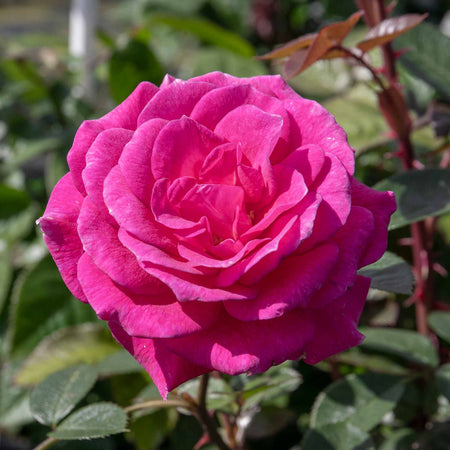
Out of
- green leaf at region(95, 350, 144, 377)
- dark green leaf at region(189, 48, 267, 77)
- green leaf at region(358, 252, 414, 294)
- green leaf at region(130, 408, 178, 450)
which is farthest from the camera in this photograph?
dark green leaf at region(189, 48, 267, 77)

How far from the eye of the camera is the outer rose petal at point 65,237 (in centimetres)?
42

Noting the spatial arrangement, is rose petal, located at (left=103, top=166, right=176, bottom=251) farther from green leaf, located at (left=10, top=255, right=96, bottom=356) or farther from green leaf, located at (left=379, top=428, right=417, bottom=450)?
green leaf, located at (left=10, top=255, right=96, bottom=356)

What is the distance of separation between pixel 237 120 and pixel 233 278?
121 mm

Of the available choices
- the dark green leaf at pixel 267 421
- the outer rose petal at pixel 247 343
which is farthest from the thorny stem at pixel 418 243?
the outer rose petal at pixel 247 343

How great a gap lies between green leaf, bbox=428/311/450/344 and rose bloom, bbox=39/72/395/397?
270 mm

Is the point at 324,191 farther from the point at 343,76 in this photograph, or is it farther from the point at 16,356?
the point at 343,76


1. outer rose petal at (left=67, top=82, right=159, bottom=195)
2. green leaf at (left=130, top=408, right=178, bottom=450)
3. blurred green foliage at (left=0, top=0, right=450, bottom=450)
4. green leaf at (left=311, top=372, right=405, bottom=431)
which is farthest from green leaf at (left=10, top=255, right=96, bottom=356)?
outer rose petal at (left=67, top=82, right=159, bottom=195)

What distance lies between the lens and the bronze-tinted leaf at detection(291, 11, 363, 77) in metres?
0.55

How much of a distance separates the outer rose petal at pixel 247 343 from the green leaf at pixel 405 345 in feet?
0.94

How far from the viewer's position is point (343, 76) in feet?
3.75

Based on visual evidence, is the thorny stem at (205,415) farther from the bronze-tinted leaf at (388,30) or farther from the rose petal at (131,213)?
the bronze-tinted leaf at (388,30)

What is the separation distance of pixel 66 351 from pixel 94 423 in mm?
383

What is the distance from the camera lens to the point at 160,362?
1.33 ft

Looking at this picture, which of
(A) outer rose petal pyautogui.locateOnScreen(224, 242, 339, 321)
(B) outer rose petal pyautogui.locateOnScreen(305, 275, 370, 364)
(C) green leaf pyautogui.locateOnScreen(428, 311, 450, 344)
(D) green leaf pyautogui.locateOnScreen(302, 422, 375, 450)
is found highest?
(A) outer rose petal pyautogui.locateOnScreen(224, 242, 339, 321)
